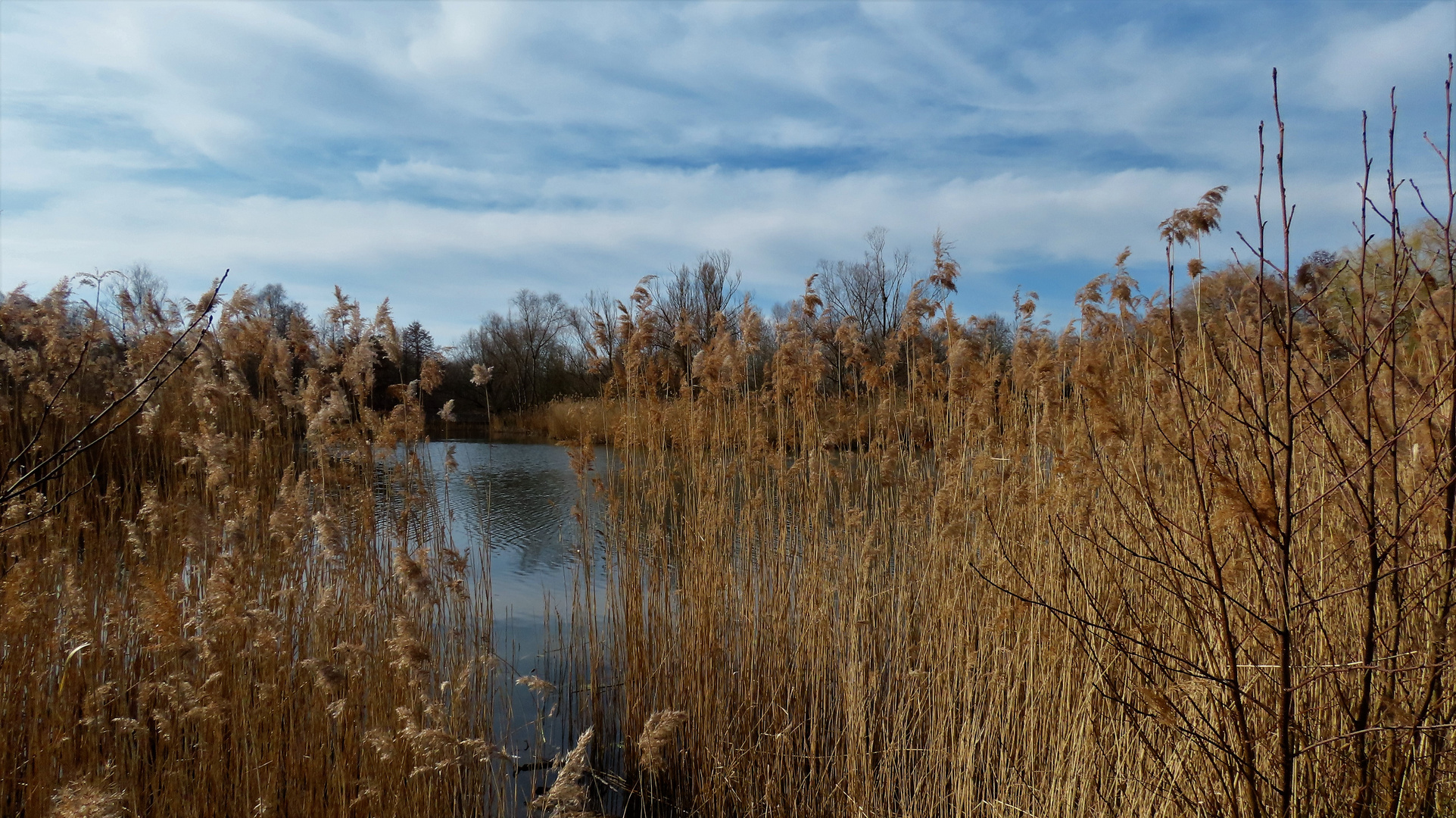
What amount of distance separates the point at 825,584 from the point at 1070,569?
993 millimetres

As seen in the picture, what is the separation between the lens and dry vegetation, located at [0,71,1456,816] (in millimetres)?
1645

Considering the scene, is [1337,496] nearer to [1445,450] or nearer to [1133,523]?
[1445,450]

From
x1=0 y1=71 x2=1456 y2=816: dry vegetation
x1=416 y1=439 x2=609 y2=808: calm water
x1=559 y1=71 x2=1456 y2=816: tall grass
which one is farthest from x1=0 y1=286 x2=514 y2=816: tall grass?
x1=559 y1=71 x2=1456 y2=816: tall grass

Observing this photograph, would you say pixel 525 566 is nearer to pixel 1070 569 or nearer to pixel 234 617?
pixel 234 617

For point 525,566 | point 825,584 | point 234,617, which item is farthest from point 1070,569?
point 525,566

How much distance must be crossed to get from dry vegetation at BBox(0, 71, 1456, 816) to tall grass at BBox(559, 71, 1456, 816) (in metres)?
0.02

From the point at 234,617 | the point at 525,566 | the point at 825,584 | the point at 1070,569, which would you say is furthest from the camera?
the point at 525,566

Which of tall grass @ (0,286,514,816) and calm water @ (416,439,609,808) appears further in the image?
calm water @ (416,439,609,808)

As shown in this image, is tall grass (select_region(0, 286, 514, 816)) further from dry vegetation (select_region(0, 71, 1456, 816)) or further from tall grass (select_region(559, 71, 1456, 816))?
tall grass (select_region(559, 71, 1456, 816))

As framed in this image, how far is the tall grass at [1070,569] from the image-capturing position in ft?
5.13

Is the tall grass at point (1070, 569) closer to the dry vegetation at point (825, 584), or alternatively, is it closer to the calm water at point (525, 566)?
the dry vegetation at point (825, 584)

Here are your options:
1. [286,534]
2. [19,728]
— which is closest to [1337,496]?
[286,534]

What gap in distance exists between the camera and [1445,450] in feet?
5.08

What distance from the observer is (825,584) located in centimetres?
309
